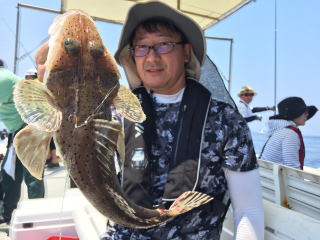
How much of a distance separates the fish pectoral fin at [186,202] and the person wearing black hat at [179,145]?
90 mm

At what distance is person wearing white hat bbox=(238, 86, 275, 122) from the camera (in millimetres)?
9359

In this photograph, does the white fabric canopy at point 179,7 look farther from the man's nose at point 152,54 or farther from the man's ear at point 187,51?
the man's nose at point 152,54

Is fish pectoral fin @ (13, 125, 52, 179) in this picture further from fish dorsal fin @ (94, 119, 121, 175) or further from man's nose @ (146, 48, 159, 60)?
man's nose @ (146, 48, 159, 60)

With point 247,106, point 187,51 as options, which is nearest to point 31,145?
point 187,51

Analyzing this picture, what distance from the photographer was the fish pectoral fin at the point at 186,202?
1938 millimetres

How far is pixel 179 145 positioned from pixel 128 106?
0.51m

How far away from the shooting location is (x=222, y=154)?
2184 millimetres

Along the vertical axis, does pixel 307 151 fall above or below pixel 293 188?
below

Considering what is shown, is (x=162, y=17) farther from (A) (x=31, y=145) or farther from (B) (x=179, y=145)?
(A) (x=31, y=145)

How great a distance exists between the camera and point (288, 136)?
489 centimetres

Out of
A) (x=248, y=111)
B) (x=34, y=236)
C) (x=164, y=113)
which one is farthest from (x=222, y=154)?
(x=248, y=111)

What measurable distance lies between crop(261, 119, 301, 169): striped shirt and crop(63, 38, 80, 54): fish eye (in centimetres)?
397

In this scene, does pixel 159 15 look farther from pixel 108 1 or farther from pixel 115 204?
pixel 108 1

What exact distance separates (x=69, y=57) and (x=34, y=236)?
262 cm
